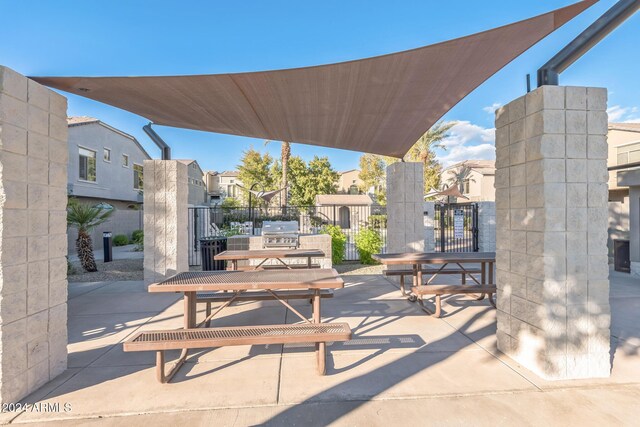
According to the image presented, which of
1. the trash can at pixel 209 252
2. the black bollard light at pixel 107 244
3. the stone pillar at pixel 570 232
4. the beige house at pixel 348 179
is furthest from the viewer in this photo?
the beige house at pixel 348 179

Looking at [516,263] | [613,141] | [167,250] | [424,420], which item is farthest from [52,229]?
[613,141]

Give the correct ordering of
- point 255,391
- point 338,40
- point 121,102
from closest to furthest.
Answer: point 255,391 < point 121,102 < point 338,40

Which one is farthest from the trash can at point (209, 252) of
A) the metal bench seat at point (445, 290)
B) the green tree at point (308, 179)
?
the green tree at point (308, 179)

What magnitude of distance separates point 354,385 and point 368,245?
664 centimetres

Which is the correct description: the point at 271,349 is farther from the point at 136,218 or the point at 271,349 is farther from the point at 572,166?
the point at 136,218

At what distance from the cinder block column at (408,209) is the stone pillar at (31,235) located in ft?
18.9

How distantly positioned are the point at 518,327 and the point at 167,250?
20.1 ft

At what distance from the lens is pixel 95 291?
621 cm

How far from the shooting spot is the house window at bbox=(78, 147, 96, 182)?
16577 mm

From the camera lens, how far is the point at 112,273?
816 centimetres

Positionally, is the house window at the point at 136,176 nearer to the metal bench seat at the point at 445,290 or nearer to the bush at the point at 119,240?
the bush at the point at 119,240

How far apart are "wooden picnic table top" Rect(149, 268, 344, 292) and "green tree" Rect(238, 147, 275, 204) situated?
27768 millimetres

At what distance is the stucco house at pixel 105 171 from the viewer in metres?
15.8

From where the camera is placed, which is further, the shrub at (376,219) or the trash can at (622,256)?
the shrub at (376,219)
